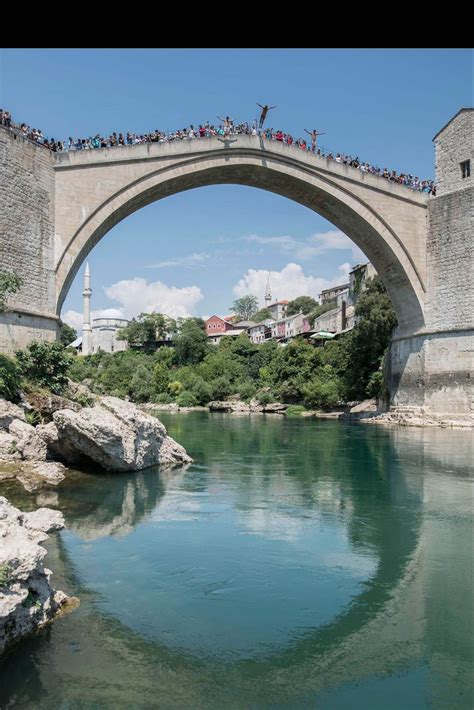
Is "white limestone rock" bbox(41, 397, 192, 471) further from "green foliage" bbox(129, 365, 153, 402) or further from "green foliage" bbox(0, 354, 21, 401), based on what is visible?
"green foliage" bbox(129, 365, 153, 402)

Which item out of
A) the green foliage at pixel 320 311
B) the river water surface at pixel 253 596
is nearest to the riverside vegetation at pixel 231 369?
the river water surface at pixel 253 596

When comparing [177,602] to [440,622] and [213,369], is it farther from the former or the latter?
[213,369]

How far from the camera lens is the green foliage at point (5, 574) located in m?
3.47

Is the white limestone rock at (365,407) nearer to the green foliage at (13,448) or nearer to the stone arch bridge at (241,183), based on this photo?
the stone arch bridge at (241,183)

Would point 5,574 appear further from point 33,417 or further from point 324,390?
point 324,390

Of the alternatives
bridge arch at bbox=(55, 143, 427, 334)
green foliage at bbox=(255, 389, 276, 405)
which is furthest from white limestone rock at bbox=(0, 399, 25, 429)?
green foliage at bbox=(255, 389, 276, 405)

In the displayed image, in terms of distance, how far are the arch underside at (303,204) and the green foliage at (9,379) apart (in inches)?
171

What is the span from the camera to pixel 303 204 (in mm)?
19672

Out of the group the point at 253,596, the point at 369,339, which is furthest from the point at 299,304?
the point at 253,596

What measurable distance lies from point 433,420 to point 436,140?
887 cm

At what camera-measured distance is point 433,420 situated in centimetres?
1859

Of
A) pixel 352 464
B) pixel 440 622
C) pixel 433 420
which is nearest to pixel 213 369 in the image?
pixel 433 420

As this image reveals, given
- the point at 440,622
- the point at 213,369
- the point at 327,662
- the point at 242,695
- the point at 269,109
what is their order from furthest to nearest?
the point at 213,369 → the point at 269,109 → the point at 440,622 → the point at 327,662 → the point at 242,695

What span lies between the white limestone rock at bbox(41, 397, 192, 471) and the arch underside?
611 cm
